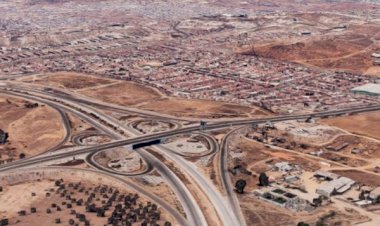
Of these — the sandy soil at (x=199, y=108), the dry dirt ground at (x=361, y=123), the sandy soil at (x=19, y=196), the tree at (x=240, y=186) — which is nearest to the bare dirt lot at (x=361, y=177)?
the tree at (x=240, y=186)

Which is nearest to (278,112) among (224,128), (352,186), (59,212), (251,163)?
(224,128)

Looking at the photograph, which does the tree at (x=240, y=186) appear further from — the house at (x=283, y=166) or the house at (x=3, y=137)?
the house at (x=3, y=137)

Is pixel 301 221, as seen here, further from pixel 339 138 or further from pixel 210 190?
pixel 339 138

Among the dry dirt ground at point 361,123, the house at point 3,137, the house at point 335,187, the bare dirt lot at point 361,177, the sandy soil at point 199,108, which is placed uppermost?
the house at point 335,187

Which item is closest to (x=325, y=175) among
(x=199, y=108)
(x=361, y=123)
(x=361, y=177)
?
(x=361, y=177)

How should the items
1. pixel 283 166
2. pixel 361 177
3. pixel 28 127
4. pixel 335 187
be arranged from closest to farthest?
pixel 335 187
pixel 361 177
pixel 283 166
pixel 28 127

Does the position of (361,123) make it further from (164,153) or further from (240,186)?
(240,186)

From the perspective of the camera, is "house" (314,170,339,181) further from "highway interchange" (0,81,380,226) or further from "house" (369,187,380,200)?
"highway interchange" (0,81,380,226)
